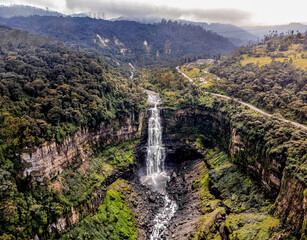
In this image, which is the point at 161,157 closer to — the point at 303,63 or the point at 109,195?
the point at 109,195

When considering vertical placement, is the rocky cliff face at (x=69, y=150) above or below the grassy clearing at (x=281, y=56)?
below

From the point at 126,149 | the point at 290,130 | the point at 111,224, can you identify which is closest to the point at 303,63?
the point at 290,130

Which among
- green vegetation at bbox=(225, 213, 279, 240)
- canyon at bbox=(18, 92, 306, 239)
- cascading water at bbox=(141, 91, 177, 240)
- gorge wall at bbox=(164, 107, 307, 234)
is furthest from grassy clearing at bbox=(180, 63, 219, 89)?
green vegetation at bbox=(225, 213, 279, 240)

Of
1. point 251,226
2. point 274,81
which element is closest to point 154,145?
point 251,226

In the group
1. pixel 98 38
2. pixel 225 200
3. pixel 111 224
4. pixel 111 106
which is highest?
pixel 98 38

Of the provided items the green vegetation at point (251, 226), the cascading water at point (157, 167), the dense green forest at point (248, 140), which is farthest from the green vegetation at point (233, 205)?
the cascading water at point (157, 167)

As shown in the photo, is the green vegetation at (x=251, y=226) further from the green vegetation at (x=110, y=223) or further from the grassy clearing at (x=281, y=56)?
the grassy clearing at (x=281, y=56)
